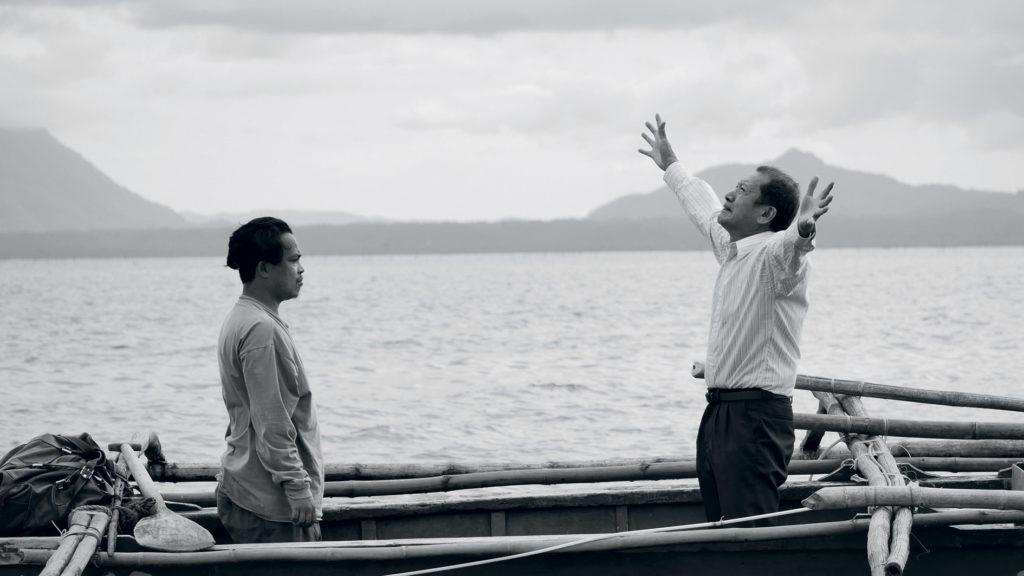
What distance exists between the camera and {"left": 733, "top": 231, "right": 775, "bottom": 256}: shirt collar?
4188mm

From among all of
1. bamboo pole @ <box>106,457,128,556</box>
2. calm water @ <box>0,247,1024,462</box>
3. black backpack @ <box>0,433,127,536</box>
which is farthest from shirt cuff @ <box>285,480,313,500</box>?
calm water @ <box>0,247,1024,462</box>

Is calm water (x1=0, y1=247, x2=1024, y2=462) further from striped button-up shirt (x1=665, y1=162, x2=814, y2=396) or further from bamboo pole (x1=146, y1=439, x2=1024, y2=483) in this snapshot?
striped button-up shirt (x1=665, y1=162, x2=814, y2=396)

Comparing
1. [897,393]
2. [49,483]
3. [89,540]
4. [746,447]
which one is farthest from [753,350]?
[49,483]

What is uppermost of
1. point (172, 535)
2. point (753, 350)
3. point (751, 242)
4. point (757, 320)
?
point (751, 242)

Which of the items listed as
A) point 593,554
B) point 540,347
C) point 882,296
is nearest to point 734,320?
point 593,554

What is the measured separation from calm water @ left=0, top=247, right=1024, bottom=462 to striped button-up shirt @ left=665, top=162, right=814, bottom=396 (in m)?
6.77

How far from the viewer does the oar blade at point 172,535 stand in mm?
4367

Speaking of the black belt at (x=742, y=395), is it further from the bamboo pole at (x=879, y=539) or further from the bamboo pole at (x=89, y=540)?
the bamboo pole at (x=89, y=540)

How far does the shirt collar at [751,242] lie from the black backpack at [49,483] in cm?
279

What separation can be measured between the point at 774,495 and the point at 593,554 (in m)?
0.79

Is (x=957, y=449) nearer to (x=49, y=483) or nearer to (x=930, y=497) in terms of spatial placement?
(x=930, y=497)

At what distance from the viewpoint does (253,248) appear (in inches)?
159

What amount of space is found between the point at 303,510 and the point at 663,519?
7.44 feet

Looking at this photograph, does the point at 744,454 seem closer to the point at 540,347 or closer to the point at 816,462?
the point at 816,462
